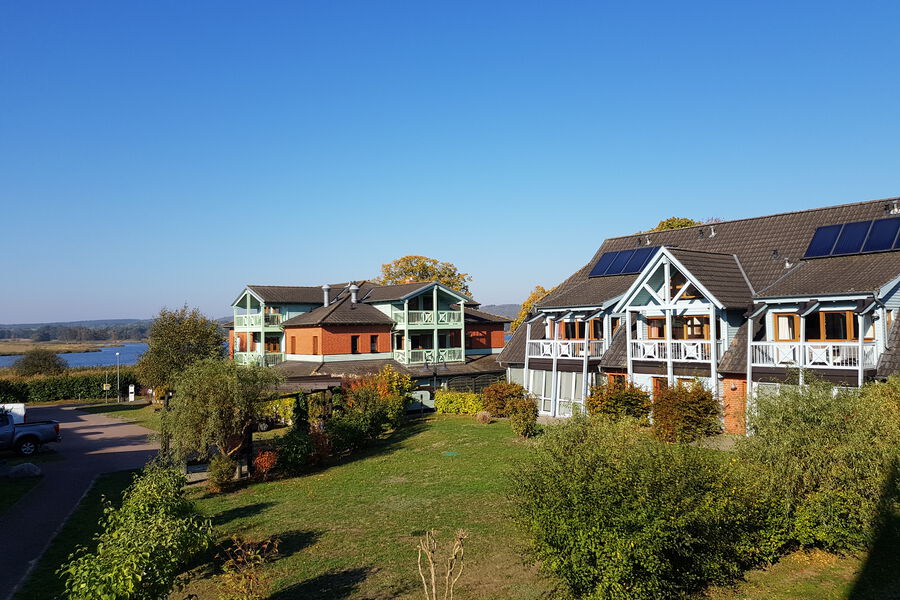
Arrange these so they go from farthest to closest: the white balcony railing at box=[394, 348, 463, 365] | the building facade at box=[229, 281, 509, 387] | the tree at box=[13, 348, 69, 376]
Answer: the tree at box=[13, 348, 69, 376], the white balcony railing at box=[394, 348, 463, 365], the building facade at box=[229, 281, 509, 387]

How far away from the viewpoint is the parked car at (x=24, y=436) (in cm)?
2770

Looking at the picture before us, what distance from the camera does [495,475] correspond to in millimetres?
19734

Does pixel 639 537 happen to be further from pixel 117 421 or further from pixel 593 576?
pixel 117 421

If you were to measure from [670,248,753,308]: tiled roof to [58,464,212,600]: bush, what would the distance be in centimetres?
2082

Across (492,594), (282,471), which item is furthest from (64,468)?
(492,594)

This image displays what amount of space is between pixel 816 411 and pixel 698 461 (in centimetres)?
354

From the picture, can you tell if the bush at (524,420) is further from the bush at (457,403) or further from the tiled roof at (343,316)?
the tiled roof at (343,316)

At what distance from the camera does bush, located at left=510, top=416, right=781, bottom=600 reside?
388 inches

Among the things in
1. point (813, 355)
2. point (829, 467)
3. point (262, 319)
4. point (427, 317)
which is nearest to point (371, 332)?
point (427, 317)

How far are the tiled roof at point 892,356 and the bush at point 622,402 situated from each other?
804 cm

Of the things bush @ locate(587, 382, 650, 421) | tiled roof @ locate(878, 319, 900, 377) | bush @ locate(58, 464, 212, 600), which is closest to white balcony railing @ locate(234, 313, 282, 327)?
bush @ locate(587, 382, 650, 421)

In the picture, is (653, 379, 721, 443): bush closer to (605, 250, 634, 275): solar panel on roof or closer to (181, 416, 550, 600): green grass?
(181, 416, 550, 600): green grass

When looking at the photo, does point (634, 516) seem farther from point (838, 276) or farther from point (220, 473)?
point (838, 276)

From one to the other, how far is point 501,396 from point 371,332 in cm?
1470
